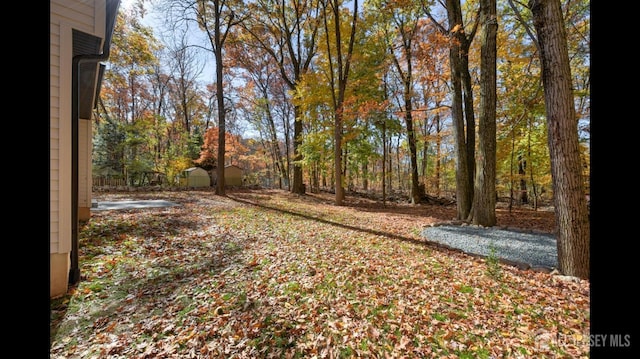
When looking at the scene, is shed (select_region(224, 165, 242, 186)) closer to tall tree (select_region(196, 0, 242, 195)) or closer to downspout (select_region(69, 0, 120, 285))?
tall tree (select_region(196, 0, 242, 195))

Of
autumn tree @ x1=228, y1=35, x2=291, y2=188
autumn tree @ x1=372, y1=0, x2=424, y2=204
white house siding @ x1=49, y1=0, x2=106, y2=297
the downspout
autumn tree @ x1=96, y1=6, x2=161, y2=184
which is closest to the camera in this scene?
white house siding @ x1=49, y1=0, x2=106, y2=297

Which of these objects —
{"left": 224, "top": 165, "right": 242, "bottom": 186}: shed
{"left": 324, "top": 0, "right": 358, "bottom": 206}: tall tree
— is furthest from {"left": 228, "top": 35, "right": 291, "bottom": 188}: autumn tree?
{"left": 324, "top": 0, "right": 358, "bottom": 206}: tall tree

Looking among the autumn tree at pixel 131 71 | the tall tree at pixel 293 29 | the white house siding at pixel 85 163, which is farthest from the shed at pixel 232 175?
the white house siding at pixel 85 163

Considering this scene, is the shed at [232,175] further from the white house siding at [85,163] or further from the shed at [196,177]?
the white house siding at [85,163]

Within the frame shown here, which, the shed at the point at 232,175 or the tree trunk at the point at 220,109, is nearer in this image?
the tree trunk at the point at 220,109

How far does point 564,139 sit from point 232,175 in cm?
2083

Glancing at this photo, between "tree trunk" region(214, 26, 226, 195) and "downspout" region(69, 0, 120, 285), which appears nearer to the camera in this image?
"downspout" region(69, 0, 120, 285)

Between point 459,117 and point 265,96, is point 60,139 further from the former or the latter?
point 265,96

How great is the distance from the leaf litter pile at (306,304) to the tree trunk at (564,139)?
1.55 feet

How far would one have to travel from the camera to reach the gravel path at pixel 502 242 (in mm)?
Answer: 4176

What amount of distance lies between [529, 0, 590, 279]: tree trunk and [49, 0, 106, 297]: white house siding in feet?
20.8

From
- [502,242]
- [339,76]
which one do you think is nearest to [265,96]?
[339,76]

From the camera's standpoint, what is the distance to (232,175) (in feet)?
67.8

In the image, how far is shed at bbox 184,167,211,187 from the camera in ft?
62.1
